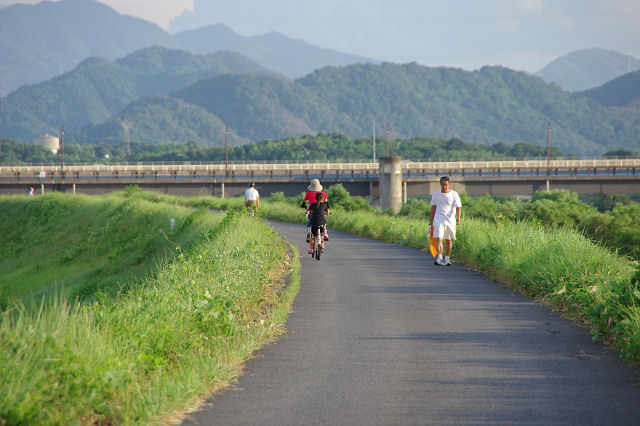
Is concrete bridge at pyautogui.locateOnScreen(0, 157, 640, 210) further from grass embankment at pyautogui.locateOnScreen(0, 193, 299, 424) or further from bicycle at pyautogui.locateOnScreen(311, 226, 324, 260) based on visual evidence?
grass embankment at pyautogui.locateOnScreen(0, 193, 299, 424)

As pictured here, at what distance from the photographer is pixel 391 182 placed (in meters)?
62.6

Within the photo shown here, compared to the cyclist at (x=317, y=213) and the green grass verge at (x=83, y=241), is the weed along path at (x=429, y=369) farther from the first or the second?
the green grass verge at (x=83, y=241)

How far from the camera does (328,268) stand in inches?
628

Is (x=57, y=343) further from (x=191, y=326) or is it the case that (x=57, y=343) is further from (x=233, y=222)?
(x=233, y=222)

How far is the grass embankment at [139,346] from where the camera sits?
17.4 feet

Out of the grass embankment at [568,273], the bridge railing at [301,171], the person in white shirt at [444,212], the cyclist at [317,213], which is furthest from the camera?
the bridge railing at [301,171]

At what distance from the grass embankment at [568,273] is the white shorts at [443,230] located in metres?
0.76

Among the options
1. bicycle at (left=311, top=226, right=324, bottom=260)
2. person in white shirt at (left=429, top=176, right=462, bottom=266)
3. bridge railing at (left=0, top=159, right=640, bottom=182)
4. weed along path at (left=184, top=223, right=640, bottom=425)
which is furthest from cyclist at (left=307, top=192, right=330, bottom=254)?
bridge railing at (left=0, top=159, right=640, bottom=182)

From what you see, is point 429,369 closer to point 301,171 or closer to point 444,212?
point 444,212

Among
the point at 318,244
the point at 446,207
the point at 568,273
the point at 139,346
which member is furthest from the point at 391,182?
the point at 139,346

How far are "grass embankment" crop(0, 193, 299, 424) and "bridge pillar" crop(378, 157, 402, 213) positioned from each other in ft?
168

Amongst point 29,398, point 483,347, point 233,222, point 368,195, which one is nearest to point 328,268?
point 233,222

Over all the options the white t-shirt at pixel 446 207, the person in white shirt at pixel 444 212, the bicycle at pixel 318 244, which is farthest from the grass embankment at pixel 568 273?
the bicycle at pixel 318 244

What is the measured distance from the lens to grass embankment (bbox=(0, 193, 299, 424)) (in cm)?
529
